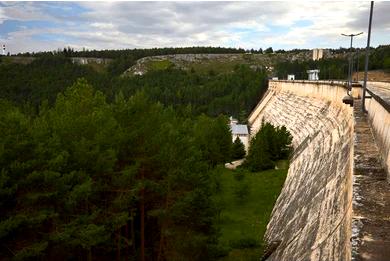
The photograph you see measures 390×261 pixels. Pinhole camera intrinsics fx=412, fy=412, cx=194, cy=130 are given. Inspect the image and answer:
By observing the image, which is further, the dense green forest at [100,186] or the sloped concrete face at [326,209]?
the dense green forest at [100,186]

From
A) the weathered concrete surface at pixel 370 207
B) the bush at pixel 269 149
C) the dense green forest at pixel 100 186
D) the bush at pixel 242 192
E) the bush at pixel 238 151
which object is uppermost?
the weathered concrete surface at pixel 370 207

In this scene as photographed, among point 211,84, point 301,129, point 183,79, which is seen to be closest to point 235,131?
point 301,129

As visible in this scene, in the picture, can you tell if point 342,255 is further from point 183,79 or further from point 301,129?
point 183,79

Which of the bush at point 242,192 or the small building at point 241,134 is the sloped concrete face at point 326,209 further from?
the small building at point 241,134

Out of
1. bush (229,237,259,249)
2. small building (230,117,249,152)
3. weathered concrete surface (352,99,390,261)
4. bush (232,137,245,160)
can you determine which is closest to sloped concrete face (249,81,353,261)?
weathered concrete surface (352,99,390,261)

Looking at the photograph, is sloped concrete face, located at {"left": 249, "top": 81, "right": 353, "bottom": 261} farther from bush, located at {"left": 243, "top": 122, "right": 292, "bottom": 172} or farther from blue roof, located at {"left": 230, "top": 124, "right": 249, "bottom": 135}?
blue roof, located at {"left": 230, "top": 124, "right": 249, "bottom": 135}

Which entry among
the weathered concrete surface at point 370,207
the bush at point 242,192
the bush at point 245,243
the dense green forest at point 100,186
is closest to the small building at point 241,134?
the bush at point 242,192

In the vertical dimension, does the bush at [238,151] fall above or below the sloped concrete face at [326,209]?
below
